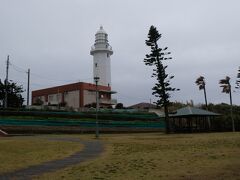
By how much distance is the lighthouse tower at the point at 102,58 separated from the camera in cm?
8144

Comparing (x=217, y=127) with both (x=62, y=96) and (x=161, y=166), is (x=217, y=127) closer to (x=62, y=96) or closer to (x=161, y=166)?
(x=62, y=96)

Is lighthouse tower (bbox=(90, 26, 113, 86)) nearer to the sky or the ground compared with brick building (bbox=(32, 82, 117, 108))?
nearer to the sky

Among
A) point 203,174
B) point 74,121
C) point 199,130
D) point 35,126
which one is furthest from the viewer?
point 199,130

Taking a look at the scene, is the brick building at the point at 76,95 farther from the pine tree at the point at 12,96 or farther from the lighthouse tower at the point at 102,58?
the pine tree at the point at 12,96

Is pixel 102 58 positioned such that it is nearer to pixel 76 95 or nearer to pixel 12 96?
pixel 76 95

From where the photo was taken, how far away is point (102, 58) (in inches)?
3228

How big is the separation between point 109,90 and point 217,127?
29.5 meters

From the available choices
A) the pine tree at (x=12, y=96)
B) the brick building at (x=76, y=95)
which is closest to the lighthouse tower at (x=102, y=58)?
the brick building at (x=76, y=95)

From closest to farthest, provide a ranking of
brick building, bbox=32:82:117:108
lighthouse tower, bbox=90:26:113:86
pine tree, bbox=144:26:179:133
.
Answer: pine tree, bbox=144:26:179:133, brick building, bbox=32:82:117:108, lighthouse tower, bbox=90:26:113:86

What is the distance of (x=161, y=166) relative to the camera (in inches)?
529

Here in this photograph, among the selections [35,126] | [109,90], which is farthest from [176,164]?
[109,90]

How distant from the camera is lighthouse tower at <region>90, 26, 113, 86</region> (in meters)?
81.4

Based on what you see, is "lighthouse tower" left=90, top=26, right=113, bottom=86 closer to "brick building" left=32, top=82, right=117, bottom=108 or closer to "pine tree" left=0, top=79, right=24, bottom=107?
"brick building" left=32, top=82, right=117, bottom=108

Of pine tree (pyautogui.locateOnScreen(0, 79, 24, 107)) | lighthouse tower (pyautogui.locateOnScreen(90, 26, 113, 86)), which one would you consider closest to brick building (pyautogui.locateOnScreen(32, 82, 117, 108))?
lighthouse tower (pyautogui.locateOnScreen(90, 26, 113, 86))
